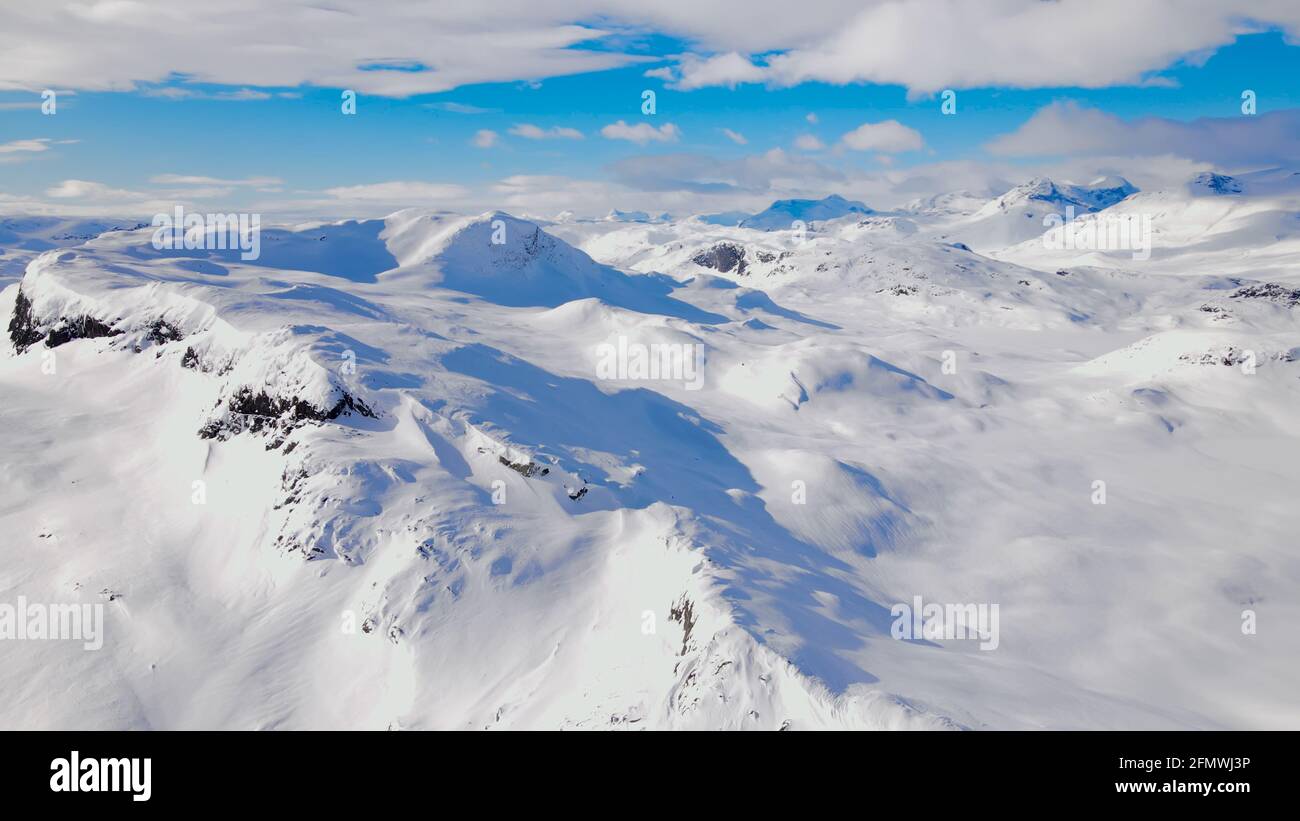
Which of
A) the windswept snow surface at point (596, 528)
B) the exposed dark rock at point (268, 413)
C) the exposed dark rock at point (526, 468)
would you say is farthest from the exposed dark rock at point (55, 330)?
the exposed dark rock at point (526, 468)

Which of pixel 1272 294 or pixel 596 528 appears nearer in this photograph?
pixel 596 528

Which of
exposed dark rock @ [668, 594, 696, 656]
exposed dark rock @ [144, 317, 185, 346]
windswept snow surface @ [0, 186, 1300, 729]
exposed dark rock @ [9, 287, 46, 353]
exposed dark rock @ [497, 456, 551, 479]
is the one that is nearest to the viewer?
exposed dark rock @ [668, 594, 696, 656]

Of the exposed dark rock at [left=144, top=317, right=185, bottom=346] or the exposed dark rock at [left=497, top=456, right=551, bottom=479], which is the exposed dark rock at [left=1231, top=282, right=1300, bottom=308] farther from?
the exposed dark rock at [left=144, top=317, right=185, bottom=346]

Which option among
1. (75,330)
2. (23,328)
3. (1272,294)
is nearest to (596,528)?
(75,330)

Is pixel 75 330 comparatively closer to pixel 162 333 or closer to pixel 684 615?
pixel 162 333

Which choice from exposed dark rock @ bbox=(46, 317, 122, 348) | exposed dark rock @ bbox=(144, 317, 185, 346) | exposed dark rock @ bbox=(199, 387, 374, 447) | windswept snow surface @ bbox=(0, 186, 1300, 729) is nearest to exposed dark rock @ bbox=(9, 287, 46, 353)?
windswept snow surface @ bbox=(0, 186, 1300, 729)

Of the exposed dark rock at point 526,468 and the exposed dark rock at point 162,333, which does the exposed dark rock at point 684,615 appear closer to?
the exposed dark rock at point 526,468

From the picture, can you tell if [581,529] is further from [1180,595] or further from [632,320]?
[632,320]

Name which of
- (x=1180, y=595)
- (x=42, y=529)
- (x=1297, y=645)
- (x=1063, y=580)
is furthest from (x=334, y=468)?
(x=1297, y=645)
